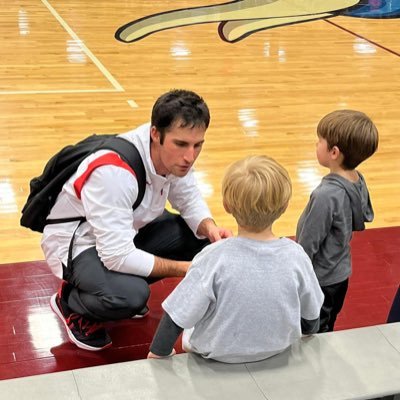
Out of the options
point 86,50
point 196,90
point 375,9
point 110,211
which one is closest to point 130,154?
point 110,211

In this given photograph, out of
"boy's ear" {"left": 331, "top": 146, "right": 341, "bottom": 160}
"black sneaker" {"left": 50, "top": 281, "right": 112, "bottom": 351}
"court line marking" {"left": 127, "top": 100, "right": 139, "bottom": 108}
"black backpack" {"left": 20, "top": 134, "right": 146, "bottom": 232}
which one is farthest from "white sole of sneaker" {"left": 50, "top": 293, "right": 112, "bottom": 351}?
"court line marking" {"left": 127, "top": 100, "right": 139, "bottom": 108}

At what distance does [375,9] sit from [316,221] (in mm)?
7416

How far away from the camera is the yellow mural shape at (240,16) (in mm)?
7711

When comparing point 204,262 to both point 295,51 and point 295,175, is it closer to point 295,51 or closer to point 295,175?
point 295,175

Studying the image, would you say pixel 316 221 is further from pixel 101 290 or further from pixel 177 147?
pixel 101 290

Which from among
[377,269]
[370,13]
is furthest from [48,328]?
[370,13]

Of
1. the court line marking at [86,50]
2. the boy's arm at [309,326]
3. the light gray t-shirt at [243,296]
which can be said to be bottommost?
the court line marking at [86,50]

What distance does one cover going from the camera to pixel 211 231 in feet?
9.26

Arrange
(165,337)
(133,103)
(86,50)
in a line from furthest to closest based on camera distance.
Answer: (86,50), (133,103), (165,337)

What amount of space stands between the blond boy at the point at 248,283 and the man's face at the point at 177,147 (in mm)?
556

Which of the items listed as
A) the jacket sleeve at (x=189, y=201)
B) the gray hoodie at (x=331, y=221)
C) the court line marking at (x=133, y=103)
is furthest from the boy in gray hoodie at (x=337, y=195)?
the court line marking at (x=133, y=103)

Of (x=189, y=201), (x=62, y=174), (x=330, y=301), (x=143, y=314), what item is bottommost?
(x=143, y=314)

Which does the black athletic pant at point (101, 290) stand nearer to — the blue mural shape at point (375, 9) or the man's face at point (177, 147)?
the man's face at point (177, 147)

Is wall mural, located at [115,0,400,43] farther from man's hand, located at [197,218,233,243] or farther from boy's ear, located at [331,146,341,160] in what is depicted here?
boy's ear, located at [331,146,341,160]
